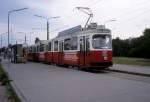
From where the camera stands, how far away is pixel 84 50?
93.4 feet

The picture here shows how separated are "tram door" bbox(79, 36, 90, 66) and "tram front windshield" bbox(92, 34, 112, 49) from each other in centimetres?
65

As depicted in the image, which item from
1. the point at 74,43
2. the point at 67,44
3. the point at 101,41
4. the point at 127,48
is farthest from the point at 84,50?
the point at 127,48

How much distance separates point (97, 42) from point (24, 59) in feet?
92.9

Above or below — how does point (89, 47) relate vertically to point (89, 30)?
below

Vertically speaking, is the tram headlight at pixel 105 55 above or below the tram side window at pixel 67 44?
below

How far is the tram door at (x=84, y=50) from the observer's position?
2784cm

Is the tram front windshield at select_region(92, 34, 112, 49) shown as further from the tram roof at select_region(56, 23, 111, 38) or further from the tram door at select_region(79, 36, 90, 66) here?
the tram door at select_region(79, 36, 90, 66)

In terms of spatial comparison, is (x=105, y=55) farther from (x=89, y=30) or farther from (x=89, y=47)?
(x=89, y=30)

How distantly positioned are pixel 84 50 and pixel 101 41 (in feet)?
5.53

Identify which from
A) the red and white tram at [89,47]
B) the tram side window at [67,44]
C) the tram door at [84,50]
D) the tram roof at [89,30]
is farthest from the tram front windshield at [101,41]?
the tram side window at [67,44]

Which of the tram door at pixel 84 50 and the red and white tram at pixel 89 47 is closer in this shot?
the red and white tram at pixel 89 47

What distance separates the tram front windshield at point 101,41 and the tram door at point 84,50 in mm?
648

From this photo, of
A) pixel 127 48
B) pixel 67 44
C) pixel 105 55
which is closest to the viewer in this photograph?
pixel 105 55

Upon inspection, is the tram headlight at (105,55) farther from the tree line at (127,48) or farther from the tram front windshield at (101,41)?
the tree line at (127,48)
